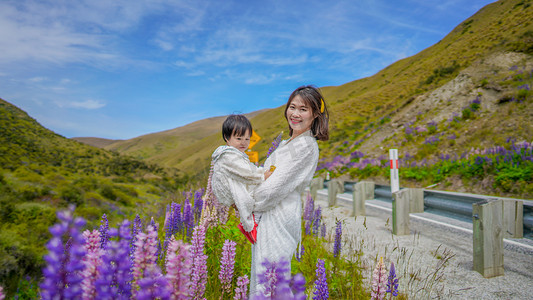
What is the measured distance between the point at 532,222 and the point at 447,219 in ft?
6.68

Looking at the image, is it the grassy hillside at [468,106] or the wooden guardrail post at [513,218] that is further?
the grassy hillside at [468,106]

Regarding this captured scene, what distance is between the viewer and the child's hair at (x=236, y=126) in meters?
2.50

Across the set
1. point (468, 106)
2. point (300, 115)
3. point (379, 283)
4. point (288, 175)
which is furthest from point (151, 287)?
point (468, 106)

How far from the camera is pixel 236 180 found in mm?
2178

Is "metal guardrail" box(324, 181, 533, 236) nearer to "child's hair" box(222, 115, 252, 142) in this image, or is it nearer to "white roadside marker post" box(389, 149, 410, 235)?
"white roadside marker post" box(389, 149, 410, 235)

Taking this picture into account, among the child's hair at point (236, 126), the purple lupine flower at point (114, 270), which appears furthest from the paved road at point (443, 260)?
the purple lupine flower at point (114, 270)

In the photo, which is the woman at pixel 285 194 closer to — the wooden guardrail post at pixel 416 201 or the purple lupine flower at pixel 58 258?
the purple lupine flower at pixel 58 258

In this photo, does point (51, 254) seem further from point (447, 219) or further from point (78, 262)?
point (447, 219)

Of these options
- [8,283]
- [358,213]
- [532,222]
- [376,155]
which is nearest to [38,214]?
[8,283]

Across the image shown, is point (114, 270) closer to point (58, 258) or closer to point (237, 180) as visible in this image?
point (58, 258)

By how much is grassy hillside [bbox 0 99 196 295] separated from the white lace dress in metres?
1.19

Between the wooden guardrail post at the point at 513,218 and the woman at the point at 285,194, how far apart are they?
11.7 ft

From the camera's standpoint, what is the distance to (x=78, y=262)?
0.76 m

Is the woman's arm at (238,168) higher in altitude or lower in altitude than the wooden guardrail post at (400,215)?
higher
